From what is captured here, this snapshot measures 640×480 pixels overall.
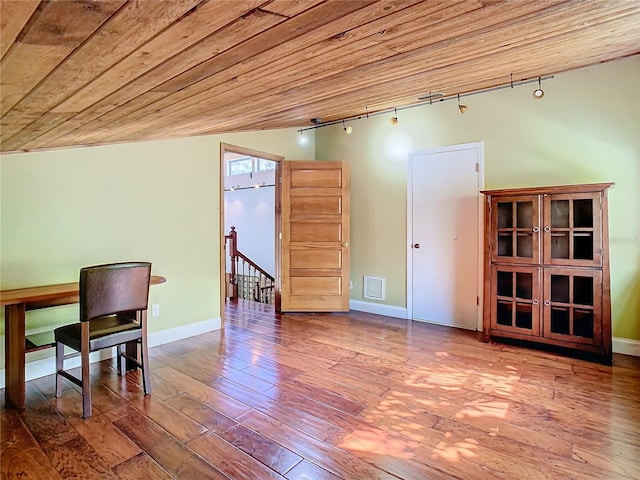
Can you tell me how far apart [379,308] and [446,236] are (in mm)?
1308

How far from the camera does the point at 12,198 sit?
2.59 m

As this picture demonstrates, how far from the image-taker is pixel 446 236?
4.19 metres

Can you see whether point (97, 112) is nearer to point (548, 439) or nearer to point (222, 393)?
point (222, 393)

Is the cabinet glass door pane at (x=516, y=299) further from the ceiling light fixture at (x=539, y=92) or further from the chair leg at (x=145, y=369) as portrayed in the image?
the chair leg at (x=145, y=369)

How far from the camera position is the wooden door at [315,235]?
4.74 meters

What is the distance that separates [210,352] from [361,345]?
1.46 meters

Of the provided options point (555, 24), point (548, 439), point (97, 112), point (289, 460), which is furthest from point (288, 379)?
point (555, 24)

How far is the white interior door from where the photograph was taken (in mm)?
4008

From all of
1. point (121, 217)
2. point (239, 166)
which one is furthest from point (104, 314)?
point (239, 166)

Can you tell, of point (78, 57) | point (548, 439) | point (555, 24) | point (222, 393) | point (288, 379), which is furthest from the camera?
point (288, 379)

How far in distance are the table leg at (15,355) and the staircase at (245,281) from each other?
3581 millimetres

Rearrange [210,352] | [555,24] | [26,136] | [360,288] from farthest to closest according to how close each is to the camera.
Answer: [360,288] → [210,352] → [26,136] → [555,24]

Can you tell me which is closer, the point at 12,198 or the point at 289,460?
the point at 289,460

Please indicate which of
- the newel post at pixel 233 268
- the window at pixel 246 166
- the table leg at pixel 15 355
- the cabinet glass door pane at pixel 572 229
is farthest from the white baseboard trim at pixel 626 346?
the window at pixel 246 166
